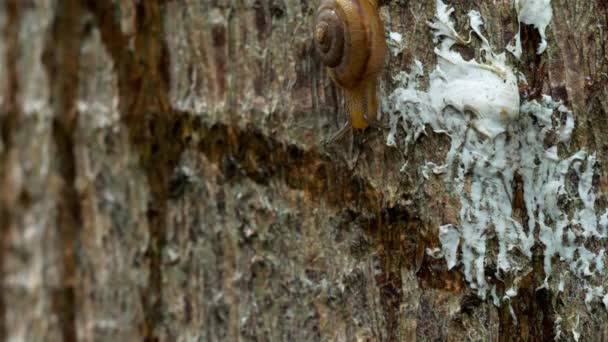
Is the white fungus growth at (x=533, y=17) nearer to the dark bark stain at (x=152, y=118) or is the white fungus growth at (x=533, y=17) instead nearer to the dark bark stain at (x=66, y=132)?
the dark bark stain at (x=152, y=118)

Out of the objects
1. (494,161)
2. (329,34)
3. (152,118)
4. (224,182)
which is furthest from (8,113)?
(494,161)

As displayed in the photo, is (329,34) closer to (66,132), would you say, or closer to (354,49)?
(354,49)

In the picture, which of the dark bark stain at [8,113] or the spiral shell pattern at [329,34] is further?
the spiral shell pattern at [329,34]

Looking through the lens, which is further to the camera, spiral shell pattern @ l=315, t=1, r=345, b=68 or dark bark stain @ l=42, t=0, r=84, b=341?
spiral shell pattern @ l=315, t=1, r=345, b=68

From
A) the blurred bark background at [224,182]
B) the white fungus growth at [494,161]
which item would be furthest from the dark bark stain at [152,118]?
the white fungus growth at [494,161]

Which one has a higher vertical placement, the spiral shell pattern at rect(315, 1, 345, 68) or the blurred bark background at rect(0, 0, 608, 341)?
the spiral shell pattern at rect(315, 1, 345, 68)

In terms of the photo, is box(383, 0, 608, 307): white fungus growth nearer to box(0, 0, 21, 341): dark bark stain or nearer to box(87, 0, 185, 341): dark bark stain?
box(87, 0, 185, 341): dark bark stain

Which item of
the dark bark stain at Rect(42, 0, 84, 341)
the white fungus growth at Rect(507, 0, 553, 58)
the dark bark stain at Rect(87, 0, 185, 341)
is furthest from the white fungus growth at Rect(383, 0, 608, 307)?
the dark bark stain at Rect(42, 0, 84, 341)
